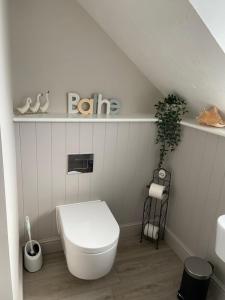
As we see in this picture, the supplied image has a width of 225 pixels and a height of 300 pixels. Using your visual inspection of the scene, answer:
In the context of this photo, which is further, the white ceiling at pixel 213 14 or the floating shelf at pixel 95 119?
the floating shelf at pixel 95 119

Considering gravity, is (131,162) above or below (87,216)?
above

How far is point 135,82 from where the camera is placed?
6.43ft

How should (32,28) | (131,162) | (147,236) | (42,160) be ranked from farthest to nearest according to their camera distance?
1. (147,236)
2. (131,162)
3. (42,160)
4. (32,28)

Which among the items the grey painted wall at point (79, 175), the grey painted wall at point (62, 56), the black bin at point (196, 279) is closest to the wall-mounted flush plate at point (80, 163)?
the grey painted wall at point (79, 175)

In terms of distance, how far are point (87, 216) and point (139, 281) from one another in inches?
25.3

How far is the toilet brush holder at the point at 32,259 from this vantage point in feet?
5.54

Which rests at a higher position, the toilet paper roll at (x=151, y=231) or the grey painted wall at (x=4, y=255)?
the grey painted wall at (x=4, y=255)

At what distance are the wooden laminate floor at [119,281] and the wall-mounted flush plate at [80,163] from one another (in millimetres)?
750

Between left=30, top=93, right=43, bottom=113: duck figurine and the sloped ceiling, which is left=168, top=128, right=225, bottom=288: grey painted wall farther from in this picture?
left=30, top=93, right=43, bottom=113: duck figurine

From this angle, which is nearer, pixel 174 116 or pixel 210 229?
pixel 210 229

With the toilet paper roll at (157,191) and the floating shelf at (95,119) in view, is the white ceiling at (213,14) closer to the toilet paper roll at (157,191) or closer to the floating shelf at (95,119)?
the floating shelf at (95,119)

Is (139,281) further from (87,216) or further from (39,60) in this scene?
(39,60)

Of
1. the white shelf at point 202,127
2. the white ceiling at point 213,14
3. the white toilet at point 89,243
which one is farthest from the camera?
the white shelf at point 202,127

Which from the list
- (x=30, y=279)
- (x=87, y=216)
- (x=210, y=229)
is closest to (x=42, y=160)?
(x=87, y=216)
